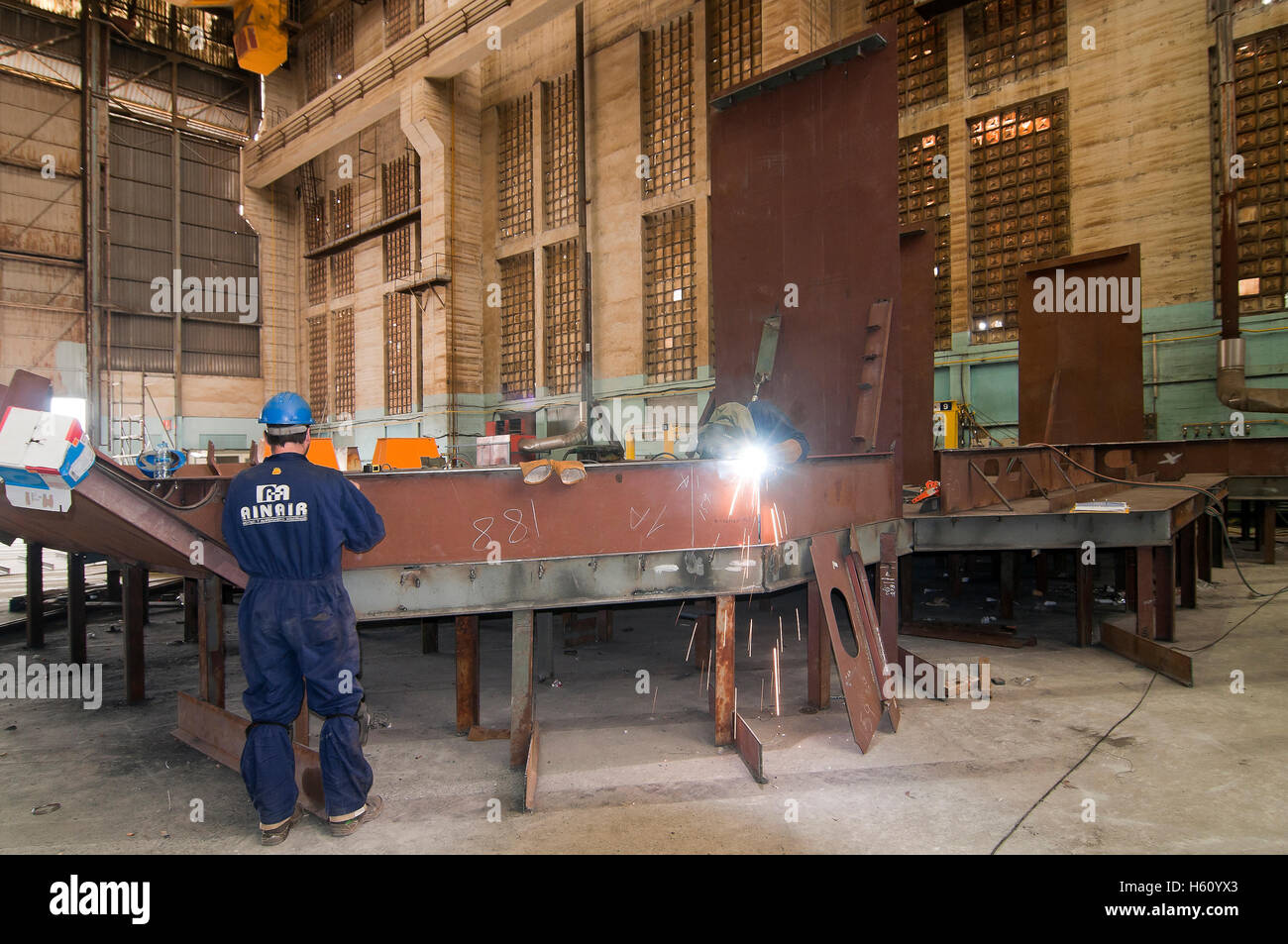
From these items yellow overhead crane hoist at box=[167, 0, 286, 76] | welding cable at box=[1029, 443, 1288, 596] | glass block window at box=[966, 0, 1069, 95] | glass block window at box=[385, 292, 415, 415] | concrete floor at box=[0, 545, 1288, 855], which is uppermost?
yellow overhead crane hoist at box=[167, 0, 286, 76]

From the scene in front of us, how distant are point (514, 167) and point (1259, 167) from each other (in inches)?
573

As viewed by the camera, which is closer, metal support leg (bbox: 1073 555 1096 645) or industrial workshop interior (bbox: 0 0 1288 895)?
industrial workshop interior (bbox: 0 0 1288 895)

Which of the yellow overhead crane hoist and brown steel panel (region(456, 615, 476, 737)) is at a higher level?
the yellow overhead crane hoist

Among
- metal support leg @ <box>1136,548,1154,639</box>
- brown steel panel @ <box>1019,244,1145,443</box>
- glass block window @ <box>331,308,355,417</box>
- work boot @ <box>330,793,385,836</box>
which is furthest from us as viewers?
glass block window @ <box>331,308,355,417</box>

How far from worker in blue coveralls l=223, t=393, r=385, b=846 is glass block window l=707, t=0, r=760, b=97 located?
528 inches

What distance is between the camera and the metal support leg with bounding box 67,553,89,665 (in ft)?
17.3

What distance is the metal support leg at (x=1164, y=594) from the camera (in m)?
5.22

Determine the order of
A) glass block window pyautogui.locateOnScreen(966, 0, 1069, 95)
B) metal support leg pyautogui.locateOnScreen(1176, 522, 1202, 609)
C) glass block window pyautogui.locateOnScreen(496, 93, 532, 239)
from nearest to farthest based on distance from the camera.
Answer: metal support leg pyautogui.locateOnScreen(1176, 522, 1202, 609), glass block window pyautogui.locateOnScreen(966, 0, 1069, 95), glass block window pyautogui.locateOnScreen(496, 93, 532, 239)

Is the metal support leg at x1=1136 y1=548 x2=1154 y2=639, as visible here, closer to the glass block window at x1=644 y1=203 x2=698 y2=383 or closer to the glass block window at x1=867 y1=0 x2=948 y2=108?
the glass block window at x1=644 y1=203 x2=698 y2=383

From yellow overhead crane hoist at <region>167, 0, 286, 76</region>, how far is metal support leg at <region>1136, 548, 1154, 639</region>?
2228 centimetres

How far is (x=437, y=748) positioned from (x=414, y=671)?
1.66 meters

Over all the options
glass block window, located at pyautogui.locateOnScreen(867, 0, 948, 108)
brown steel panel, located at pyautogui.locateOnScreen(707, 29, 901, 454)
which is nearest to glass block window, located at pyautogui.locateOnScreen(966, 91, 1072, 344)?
glass block window, located at pyautogui.locateOnScreen(867, 0, 948, 108)

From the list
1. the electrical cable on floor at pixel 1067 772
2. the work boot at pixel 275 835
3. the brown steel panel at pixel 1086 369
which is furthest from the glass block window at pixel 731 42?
the work boot at pixel 275 835

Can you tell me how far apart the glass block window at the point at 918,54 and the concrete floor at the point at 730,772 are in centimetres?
1081
